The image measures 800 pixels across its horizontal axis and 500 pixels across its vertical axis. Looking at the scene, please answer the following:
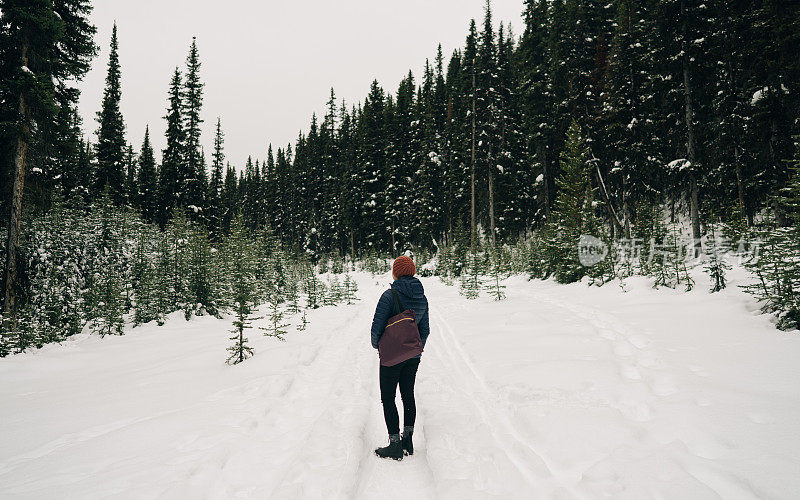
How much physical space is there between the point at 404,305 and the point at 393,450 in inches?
62.3

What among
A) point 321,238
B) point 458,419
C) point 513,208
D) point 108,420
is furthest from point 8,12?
point 321,238

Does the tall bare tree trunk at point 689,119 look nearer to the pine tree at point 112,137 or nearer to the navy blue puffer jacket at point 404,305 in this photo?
the navy blue puffer jacket at point 404,305

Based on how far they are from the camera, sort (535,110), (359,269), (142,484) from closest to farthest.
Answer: (142,484), (535,110), (359,269)

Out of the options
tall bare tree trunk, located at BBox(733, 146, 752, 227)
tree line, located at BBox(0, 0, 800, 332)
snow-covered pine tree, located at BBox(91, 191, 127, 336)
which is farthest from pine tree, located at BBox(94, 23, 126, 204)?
tall bare tree trunk, located at BBox(733, 146, 752, 227)

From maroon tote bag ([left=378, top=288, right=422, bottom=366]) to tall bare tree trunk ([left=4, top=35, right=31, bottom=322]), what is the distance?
573 inches

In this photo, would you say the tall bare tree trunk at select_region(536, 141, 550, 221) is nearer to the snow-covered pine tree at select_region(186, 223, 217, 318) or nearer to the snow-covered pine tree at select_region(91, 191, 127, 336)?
the snow-covered pine tree at select_region(186, 223, 217, 318)

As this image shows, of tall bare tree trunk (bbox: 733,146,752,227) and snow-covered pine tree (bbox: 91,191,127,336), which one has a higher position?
tall bare tree trunk (bbox: 733,146,752,227)

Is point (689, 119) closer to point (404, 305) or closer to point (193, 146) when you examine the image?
point (404, 305)

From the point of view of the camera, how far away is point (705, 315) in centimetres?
717

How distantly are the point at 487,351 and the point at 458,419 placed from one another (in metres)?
3.12

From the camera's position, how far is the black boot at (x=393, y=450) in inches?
147

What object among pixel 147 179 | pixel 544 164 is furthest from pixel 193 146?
pixel 544 164

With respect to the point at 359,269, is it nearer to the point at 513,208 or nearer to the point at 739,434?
the point at 513,208

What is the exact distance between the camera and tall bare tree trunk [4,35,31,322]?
37.3 ft
